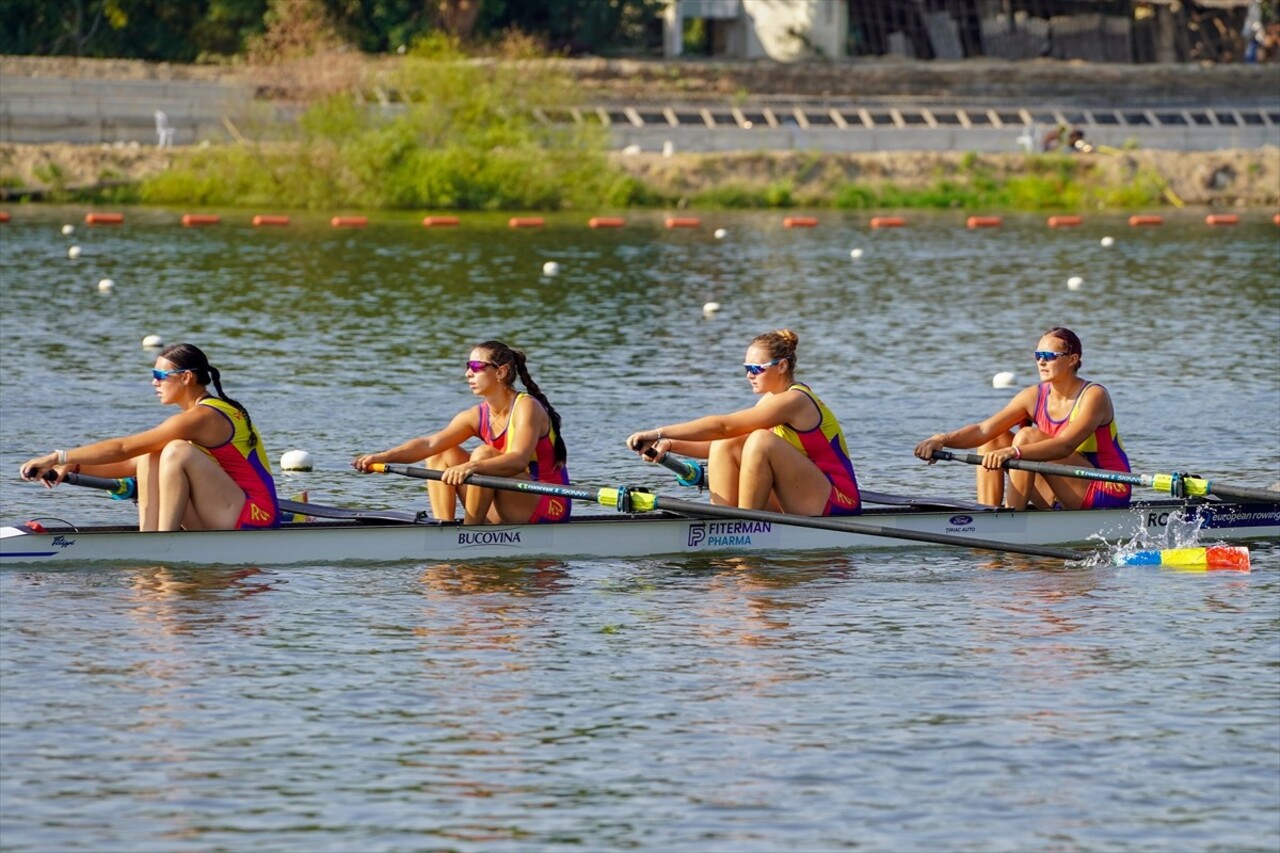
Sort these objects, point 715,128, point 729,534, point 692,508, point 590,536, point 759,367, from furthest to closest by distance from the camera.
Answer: point 715,128, point 729,534, point 590,536, point 759,367, point 692,508

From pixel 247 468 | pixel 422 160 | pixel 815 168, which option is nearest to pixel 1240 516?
pixel 247 468

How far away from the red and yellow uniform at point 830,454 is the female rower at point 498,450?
5.12 feet

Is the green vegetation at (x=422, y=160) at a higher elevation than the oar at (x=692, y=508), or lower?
higher

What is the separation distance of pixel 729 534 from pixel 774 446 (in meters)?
0.89

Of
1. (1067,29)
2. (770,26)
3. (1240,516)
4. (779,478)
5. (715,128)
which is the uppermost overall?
(770,26)

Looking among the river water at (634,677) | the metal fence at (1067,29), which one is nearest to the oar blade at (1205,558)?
the river water at (634,677)

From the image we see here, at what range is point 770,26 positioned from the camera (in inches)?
3002

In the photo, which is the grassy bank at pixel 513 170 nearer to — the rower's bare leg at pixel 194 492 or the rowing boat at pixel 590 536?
the rowing boat at pixel 590 536

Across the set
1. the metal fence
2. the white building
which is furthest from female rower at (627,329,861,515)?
the metal fence

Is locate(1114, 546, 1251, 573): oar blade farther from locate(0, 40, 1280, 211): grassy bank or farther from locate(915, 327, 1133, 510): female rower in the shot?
locate(0, 40, 1280, 211): grassy bank

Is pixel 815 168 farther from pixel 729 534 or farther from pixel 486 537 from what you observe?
pixel 486 537

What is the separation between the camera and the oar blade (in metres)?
15.3

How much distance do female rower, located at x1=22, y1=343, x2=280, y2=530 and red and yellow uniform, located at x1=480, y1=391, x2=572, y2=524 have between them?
149cm

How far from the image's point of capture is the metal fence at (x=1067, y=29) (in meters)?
77.7
